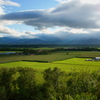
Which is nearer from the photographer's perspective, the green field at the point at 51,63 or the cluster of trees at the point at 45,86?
the cluster of trees at the point at 45,86

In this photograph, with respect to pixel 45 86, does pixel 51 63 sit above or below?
below

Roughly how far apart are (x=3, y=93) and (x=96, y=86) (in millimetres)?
17618

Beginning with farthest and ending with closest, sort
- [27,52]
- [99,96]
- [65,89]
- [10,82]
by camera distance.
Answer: [27,52]
[10,82]
[65,89]
[99,96]

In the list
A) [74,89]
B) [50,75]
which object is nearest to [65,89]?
[74,89]

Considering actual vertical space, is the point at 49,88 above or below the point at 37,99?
above

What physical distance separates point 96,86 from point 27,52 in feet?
343

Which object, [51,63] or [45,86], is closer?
[45,86]

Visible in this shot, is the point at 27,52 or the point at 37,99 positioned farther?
the point at 27,52

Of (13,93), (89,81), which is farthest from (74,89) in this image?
(13,93)

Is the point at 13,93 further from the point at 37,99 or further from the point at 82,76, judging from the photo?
the point at 82,76

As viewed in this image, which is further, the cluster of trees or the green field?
the green field

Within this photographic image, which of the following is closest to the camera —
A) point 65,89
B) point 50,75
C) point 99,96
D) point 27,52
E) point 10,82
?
point 99,96

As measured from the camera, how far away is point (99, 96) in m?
26.7

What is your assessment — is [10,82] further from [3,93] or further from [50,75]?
[50,75]
